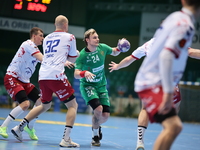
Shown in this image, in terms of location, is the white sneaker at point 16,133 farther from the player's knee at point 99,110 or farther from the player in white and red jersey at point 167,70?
the player in white and red jersey at point 167,70

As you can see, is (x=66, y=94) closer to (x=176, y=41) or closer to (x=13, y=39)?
(x=176, y=41)

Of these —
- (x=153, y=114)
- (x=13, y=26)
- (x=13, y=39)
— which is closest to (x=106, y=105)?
(x=153, y=114)

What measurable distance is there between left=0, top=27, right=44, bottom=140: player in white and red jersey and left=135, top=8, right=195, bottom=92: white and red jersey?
3116 mm

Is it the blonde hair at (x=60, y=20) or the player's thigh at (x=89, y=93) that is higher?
the blonde hair at (x=60, y=20)

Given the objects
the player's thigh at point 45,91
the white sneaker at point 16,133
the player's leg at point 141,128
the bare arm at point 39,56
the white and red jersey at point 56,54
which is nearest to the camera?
the player's leg at point 141,128

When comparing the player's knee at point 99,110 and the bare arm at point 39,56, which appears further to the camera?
the player's knee at point 99,110

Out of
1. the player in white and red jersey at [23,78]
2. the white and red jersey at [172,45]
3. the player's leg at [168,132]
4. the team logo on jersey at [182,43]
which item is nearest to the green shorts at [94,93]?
the player in white and red jersey at [23,78]

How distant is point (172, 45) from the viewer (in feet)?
9.39

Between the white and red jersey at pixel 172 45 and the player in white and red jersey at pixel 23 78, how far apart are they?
3.12 metres

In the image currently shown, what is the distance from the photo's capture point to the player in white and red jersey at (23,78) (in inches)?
237

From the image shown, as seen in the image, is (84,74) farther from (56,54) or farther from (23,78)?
(23,78)

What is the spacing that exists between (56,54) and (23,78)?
1220 millimetres

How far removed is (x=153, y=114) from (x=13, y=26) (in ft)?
39.5

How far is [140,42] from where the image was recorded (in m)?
15.5
